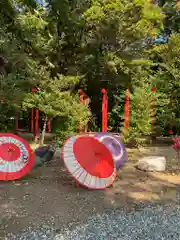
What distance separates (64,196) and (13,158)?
1.12 m

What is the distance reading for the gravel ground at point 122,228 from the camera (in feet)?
8.34

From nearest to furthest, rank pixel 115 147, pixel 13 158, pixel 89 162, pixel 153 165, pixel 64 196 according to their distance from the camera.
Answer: pixel 64 196 < pixel 89 162 < pixel 13 158 < pixel 153 165 < pixel 115 147

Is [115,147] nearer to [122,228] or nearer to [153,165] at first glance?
[153,165]

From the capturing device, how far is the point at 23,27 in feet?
28.0

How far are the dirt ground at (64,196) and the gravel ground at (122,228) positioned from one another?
0.15m

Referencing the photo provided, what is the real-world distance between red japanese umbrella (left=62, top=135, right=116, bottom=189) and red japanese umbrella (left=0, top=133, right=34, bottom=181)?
29.8 inches

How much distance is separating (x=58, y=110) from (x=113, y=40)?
148 inches

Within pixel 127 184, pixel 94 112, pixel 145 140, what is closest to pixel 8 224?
pixel 127 184

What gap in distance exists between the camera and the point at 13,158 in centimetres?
444

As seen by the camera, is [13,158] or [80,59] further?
[80,59]

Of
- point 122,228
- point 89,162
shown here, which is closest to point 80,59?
point 89,162

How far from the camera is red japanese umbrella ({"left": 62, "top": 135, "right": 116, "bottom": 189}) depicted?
13.2 ft

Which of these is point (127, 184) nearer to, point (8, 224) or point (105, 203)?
point (105, 203)

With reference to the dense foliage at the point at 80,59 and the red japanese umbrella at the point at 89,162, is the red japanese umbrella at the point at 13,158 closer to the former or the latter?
the red japanese umbrella at the point at 89,162
